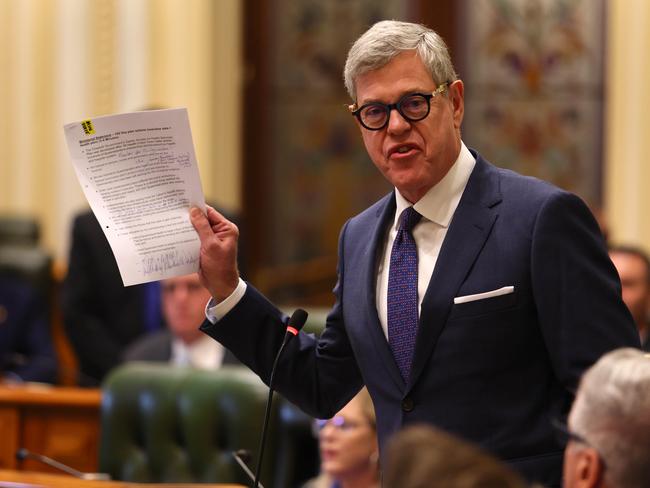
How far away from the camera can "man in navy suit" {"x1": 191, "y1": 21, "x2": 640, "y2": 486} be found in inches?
78.5

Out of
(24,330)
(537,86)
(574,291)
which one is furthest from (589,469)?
(537,86)

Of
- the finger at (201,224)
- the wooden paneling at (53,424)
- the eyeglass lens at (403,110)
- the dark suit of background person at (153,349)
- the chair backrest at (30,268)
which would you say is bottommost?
the wooden paneling at (53,424)

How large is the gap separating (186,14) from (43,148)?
3.32ft

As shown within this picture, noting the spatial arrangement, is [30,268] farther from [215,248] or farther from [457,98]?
[457,98]

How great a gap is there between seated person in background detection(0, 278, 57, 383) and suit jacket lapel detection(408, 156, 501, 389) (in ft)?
11.3

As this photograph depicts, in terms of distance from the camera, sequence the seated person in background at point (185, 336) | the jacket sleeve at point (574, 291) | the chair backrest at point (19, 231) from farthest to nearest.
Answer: the chair backrest at point (19, 231)
the seated person in background at point (185, 336)
the jacket sleeve at point (574, 291)

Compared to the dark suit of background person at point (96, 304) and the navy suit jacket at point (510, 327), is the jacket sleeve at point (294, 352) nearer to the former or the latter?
the navy suit jacket at point (510, 327)

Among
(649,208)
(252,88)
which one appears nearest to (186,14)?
(252,88)

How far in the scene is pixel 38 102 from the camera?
20.8 ft

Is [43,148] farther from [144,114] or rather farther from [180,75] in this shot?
[144,114]

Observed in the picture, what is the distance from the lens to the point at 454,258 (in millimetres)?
2082

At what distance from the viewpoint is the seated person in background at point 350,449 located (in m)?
3.63

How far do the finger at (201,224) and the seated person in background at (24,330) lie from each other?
10.4ft

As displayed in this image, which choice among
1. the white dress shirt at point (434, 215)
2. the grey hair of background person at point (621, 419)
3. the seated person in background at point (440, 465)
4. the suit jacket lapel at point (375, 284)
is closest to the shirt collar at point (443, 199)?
the white dress shirt at point (434, 215)
